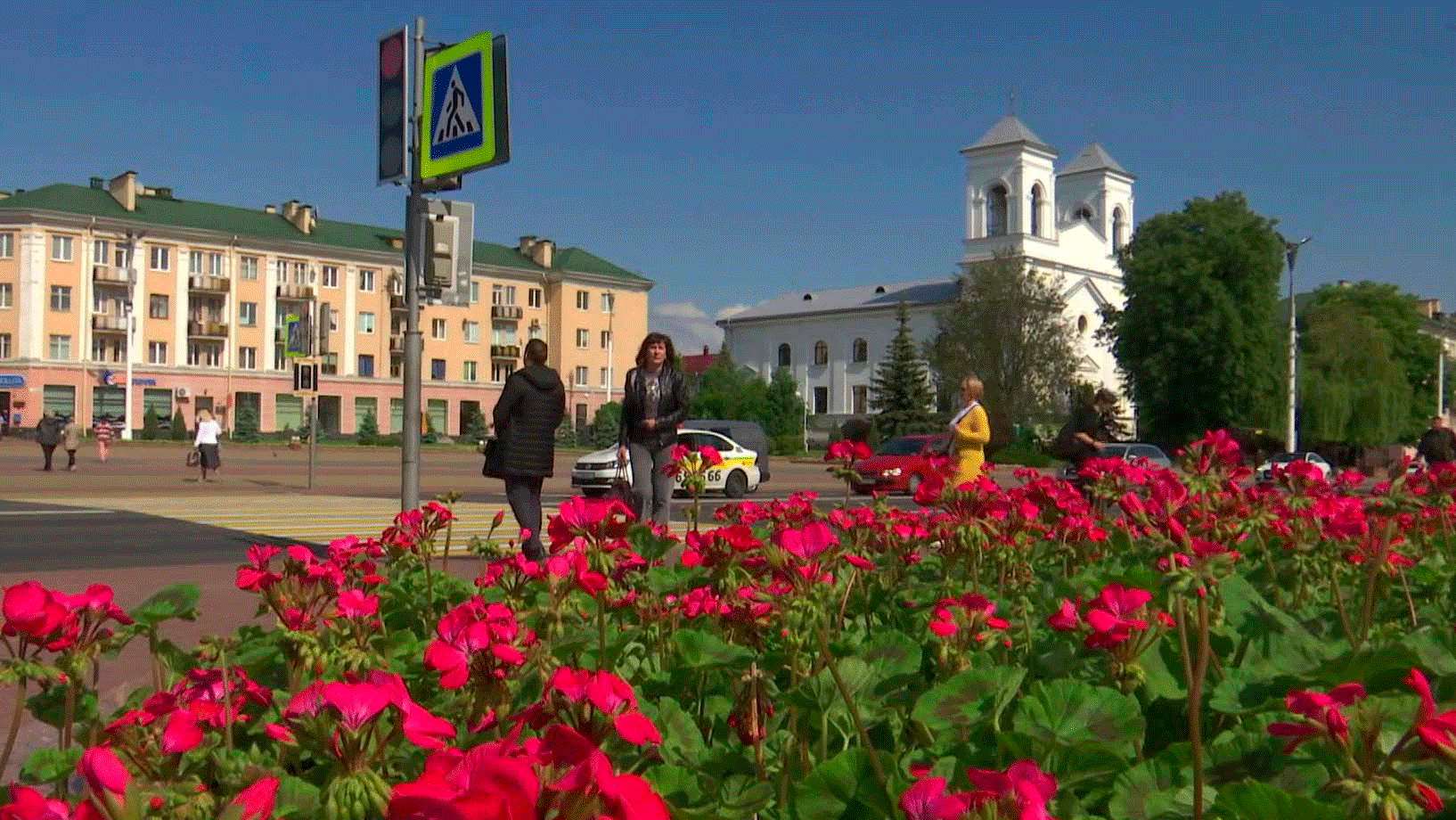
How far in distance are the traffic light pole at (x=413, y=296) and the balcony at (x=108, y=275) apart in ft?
231

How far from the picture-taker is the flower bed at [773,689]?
1203 millimetres

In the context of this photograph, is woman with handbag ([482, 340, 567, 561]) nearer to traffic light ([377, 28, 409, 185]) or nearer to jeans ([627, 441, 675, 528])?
jeans ([627, 441, 675, 528])

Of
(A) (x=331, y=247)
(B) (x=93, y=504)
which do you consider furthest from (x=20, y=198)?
(B) (x=93, y=504)

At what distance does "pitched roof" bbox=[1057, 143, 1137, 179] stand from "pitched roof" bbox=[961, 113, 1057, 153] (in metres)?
11.0

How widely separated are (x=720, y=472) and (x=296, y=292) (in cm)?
6135

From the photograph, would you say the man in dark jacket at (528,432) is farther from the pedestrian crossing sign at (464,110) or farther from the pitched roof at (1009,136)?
the pitched roof at (1009,136)

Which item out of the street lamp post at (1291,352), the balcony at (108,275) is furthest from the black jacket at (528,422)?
the balcony at (108,275)

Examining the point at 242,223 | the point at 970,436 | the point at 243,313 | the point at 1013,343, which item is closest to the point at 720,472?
the point at 970,436

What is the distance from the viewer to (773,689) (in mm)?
2520

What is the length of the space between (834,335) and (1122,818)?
105837 millimetres

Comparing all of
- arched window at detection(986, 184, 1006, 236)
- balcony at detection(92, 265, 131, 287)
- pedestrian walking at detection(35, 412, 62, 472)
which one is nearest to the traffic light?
pedestrian walking at detection(35, 412, 62, 472)

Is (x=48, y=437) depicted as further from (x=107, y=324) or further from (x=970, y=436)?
(x=107, y=324)

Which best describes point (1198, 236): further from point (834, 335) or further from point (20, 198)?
point (20, 198)

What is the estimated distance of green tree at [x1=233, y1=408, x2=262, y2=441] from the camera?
6700 centimetres
